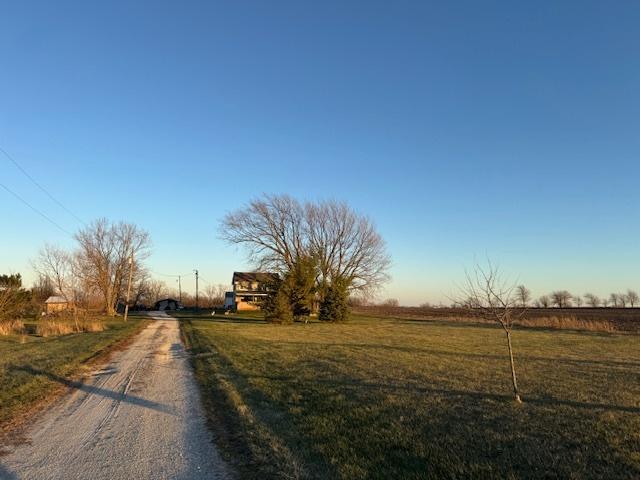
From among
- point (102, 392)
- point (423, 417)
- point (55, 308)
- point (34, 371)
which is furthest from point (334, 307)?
point (423, 417)

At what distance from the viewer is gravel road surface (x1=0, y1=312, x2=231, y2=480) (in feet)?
16.8

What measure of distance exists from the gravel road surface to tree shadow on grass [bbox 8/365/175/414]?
0.02 meters

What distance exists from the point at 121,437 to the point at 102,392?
3930 millimetres

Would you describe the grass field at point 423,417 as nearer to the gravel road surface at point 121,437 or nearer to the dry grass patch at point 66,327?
the gravel road surface at point 121,437

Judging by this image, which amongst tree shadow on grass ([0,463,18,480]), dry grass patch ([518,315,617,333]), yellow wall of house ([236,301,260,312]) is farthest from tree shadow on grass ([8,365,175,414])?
yellow wall of house ([236,301,260,312])

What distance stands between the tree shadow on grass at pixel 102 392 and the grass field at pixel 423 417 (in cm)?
88

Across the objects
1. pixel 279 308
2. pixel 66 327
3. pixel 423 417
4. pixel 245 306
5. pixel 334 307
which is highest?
pixel 245 306

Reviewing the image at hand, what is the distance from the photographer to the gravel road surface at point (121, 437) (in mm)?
5113

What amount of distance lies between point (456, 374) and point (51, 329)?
1046 inches

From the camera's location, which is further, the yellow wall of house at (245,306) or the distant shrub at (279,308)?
the yellow wall of house at (245,306)

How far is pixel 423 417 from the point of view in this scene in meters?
7.27

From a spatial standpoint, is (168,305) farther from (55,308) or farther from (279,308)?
(279,308)

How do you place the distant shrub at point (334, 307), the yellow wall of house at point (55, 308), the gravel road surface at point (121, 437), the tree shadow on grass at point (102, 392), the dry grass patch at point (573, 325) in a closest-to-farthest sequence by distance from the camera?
1. the gravel road surface at point (121, 437)
2. the tree shadow on grass at point (102, 392)
3. the dry grass patch at point (573, 325)
4. the yellow wall of house at point (55, 308)
5. the distant shrub at point (334, 307)

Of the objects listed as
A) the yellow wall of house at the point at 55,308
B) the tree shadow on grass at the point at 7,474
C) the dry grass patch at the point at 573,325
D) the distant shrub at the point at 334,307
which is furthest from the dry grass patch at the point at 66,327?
the dry grass patch at the point at 573,325
